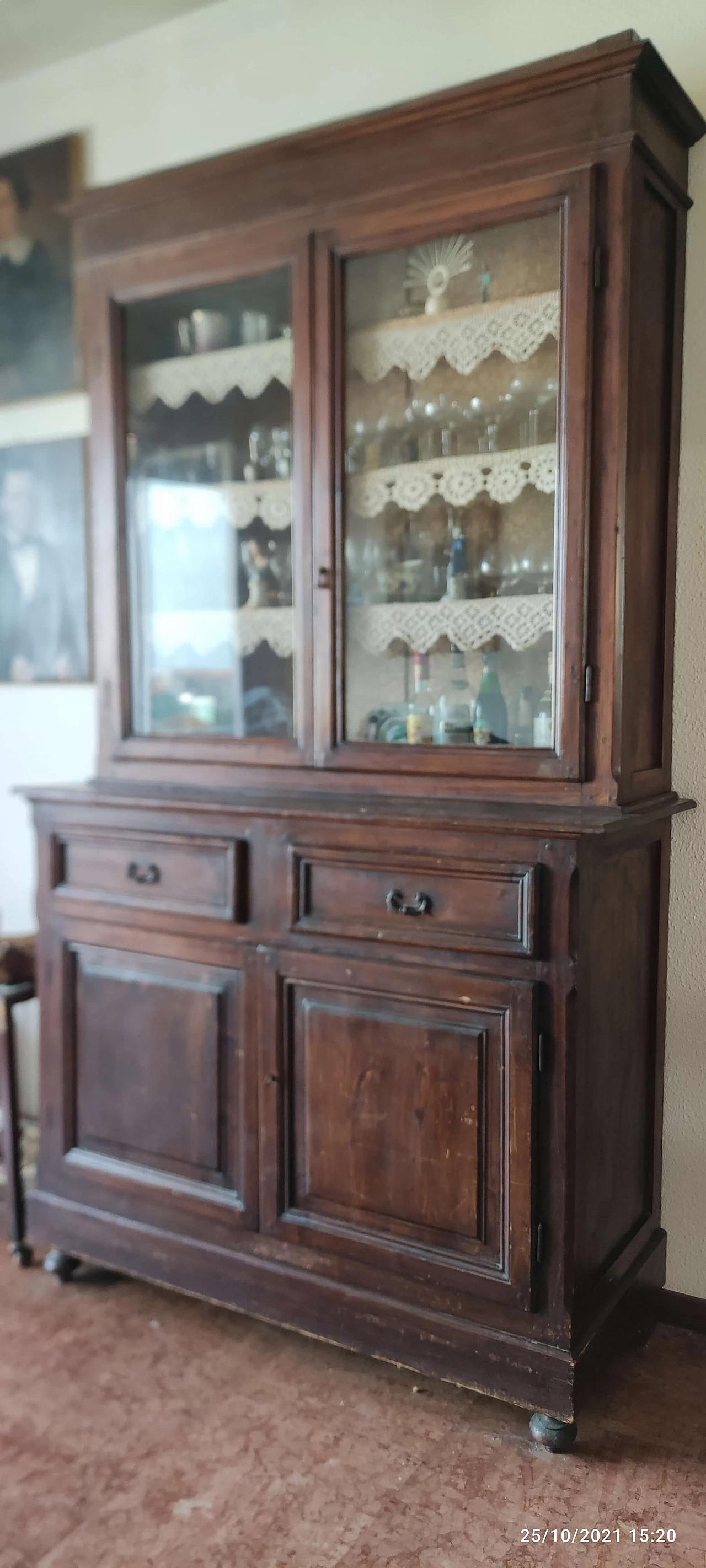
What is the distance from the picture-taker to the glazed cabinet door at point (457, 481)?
162 cm

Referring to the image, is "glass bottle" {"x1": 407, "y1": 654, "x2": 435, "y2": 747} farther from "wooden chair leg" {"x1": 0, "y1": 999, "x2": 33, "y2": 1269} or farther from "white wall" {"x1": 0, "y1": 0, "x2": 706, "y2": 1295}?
"wooden chair leg" {"x1": 0, "y1": 999, "x2": 33, "y2": 1269}

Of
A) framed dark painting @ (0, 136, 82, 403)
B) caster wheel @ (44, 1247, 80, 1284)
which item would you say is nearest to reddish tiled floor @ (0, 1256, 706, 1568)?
caster wheel @ (44, 1247, 80, 1284)

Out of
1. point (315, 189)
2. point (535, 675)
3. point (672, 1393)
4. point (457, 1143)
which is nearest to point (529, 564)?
point (535, 675)

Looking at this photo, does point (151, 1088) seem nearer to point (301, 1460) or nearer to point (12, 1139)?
point (12, 1139)

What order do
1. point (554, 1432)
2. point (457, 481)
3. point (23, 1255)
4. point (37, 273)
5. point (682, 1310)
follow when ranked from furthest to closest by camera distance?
point (37, 273)
point (23, 1255)
point (682, 1310)
point (457, 481)
point (554, 1432)

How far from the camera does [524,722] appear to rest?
173 centimetres

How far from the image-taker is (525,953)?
1.58 meters

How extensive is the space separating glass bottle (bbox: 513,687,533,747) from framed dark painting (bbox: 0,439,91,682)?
1295 millimetres

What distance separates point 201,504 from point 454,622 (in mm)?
597

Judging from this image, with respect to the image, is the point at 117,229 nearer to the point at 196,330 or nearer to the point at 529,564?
the point at 196,330

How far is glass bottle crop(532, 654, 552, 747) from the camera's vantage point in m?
1.67

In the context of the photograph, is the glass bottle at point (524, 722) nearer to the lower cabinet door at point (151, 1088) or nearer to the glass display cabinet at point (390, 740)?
the glass display cabinet at point (390, 740)

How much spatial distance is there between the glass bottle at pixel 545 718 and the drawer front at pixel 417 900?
217 mm

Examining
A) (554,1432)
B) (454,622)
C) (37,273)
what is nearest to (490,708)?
(454,622)
